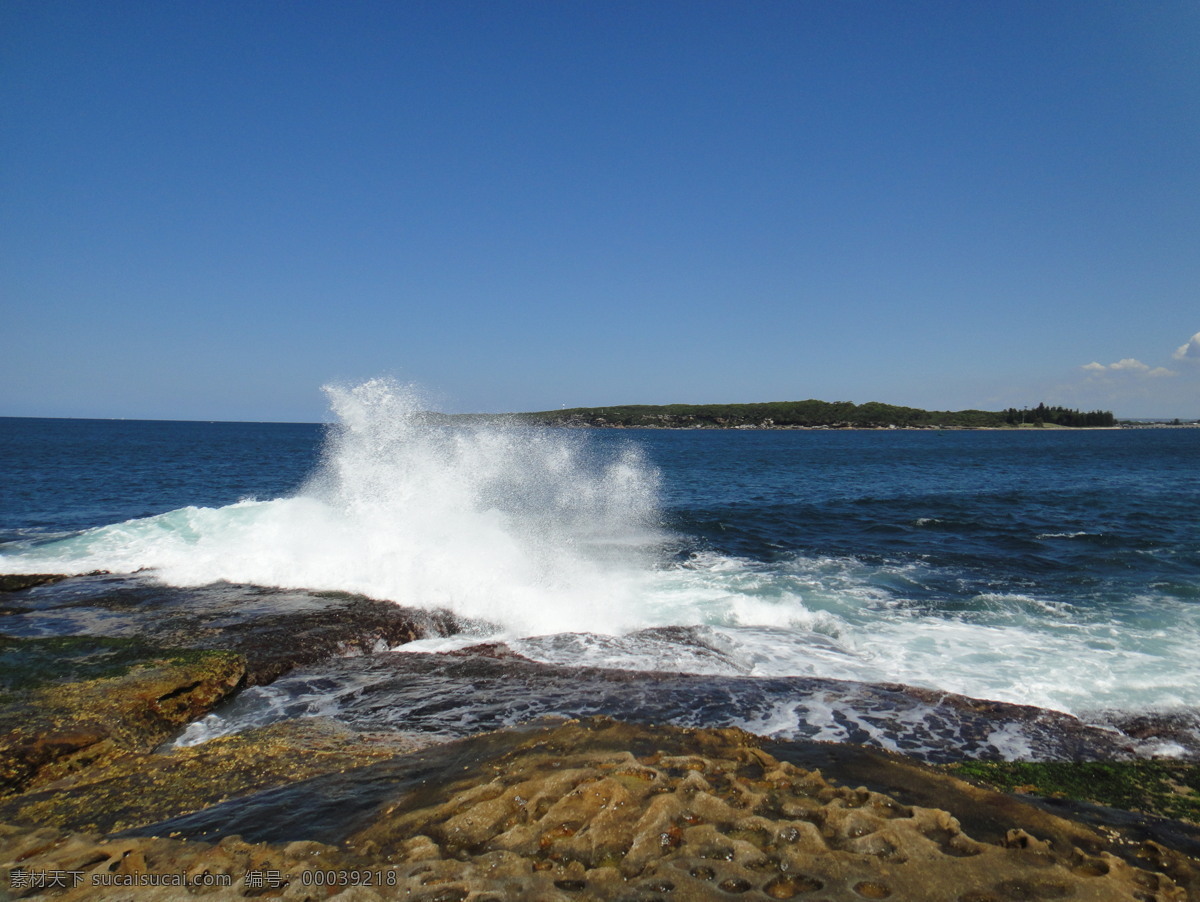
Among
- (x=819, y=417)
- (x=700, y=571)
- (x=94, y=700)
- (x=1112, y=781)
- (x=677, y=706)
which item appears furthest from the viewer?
(x=819, y=417)

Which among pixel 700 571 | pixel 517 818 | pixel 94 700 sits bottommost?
pixel 700 571

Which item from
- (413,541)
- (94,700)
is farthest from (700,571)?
(94,700)

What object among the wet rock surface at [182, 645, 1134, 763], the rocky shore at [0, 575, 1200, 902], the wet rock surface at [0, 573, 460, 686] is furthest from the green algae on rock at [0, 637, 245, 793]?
the wet rock surface at [0, 573, 460, 686]

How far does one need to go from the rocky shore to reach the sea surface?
48.3 inches

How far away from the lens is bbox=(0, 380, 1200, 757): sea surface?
901 cm

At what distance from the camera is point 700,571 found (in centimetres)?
1641

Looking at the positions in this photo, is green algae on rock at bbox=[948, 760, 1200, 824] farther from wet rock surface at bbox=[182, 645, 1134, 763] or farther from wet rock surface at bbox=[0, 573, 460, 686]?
wet rock surface at bbox=[0, 573, 460, 686]

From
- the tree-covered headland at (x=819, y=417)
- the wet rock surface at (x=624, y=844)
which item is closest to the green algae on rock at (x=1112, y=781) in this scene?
the wet rock surface at (x=624, y=844)

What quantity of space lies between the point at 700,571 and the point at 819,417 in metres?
148

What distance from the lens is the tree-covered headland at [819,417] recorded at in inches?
6009

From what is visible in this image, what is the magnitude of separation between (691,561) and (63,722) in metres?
13.9

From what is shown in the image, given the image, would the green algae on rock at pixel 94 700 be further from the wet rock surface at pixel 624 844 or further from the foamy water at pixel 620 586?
the foamy water at pixel 620 586

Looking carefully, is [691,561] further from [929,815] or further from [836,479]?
[836,479]

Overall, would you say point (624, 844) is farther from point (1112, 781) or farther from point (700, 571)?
point (700, 571)
